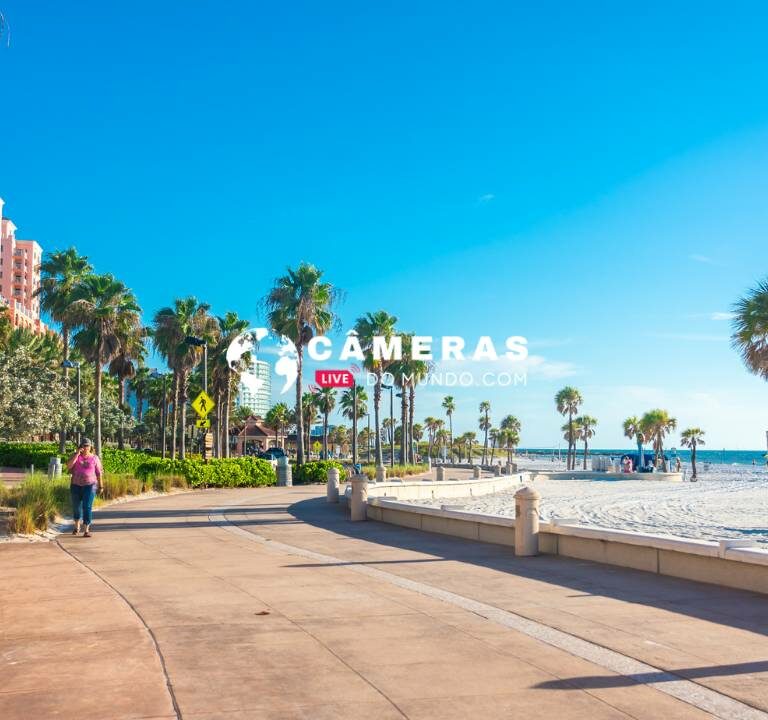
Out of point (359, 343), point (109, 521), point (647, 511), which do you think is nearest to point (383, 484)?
point (647, 511)

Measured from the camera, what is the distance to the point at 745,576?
9492mm

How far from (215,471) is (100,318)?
15.2m

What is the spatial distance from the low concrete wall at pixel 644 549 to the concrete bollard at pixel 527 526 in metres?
0.22

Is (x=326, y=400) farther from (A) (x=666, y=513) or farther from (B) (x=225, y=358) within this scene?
(A) (x=666, y=513)

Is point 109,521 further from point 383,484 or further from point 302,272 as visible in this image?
point 302,272

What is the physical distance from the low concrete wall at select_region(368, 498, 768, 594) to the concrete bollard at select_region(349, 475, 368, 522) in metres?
4.01

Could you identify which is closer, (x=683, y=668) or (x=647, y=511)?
(x=683, y=668)

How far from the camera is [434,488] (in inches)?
1350

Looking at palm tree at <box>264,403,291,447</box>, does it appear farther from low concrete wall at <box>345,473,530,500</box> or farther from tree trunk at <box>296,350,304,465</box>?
low concrete wall at <box>345,473,530,500</box>

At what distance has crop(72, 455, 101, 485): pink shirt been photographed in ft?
49.5

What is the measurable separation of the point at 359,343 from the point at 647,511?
134ft

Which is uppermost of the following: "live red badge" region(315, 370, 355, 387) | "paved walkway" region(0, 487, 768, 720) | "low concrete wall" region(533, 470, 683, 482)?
"live red badge" region(315, 370, 355, 387)

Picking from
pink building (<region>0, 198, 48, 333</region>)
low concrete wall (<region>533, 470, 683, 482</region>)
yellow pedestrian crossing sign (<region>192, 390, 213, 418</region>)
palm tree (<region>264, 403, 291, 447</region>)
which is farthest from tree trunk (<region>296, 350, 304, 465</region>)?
pink building (<region>0, 198, 48, 333</region>)

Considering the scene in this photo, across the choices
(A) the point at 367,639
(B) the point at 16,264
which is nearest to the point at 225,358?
(A) the point at 367,639
